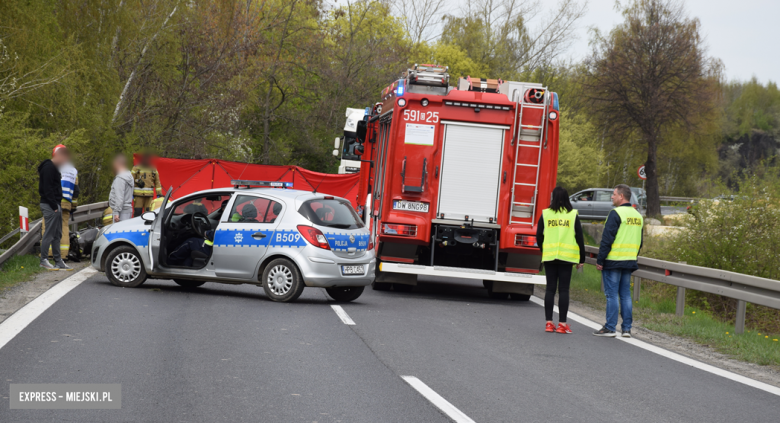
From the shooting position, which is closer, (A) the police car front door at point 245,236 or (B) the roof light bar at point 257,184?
(A) the police car front door at point 245,236

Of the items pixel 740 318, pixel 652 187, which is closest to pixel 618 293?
pixel 740 318

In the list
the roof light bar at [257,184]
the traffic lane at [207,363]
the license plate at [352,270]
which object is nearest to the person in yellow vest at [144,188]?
the roof light bar at [257,184]

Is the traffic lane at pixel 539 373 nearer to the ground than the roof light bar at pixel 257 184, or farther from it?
nearer to the ground

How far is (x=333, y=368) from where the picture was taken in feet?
23.1

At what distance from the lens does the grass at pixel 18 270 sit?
1143cm

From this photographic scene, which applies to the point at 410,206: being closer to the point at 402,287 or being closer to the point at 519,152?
the point at 519,152

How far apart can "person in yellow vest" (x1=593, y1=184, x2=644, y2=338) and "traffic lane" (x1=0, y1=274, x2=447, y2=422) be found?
10.8 ft

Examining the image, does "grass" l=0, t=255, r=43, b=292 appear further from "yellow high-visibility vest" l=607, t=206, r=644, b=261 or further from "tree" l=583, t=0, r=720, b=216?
"tree" l=583, t=0, r=720, b=216

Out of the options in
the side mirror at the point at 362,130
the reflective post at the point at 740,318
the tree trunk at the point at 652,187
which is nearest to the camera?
the reflective post at the point at 740,318

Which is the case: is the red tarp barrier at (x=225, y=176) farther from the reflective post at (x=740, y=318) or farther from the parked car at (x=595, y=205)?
the parked car at (x=595, y=205)

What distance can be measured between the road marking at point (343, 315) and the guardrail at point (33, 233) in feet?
17.7

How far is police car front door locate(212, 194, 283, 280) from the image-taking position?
36.3ft

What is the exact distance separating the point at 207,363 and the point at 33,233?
8.90 m

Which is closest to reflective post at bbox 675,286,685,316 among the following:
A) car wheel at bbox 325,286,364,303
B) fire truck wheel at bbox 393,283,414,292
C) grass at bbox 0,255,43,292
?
fire truck wheel at bbox 393,283,414,292
